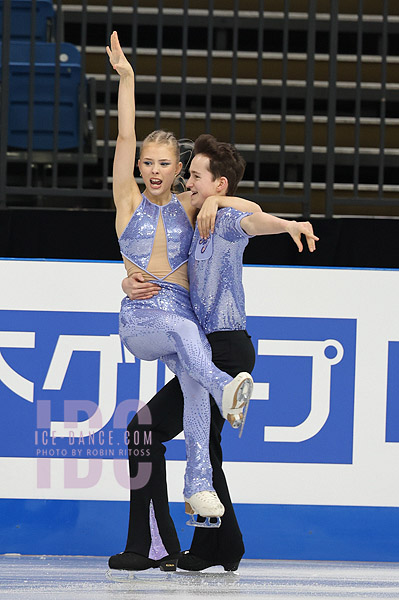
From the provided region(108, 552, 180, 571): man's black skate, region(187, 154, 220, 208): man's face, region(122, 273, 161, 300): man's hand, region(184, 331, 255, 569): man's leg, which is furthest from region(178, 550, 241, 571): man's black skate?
region(187, 154, 220, 208): man's face

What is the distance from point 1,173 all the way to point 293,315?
5.43 ft

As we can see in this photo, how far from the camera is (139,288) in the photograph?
11.6ft

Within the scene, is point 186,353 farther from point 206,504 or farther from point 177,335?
point 206,504

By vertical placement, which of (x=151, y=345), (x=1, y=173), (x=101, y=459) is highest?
(x=1, y=173)

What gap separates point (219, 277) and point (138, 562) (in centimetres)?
112

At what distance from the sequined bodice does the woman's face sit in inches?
3.1

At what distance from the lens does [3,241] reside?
470cm

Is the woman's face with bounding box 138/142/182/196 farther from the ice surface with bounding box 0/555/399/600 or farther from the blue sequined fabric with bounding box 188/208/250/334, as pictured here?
the ice surface with bounding box 0/555/399/600

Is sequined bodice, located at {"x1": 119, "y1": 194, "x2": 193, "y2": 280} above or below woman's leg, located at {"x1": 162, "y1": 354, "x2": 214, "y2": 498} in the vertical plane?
above

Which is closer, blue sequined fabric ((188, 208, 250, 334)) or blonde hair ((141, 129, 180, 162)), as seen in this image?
blue sequined fabric ((188, 208, 250, 334))

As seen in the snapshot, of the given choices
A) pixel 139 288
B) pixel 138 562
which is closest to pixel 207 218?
pixel 139 288

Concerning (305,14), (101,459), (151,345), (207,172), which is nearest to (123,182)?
(207,172)

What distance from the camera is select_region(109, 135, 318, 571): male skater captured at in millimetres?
3547

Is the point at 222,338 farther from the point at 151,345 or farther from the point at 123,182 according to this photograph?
the point at 123,182
